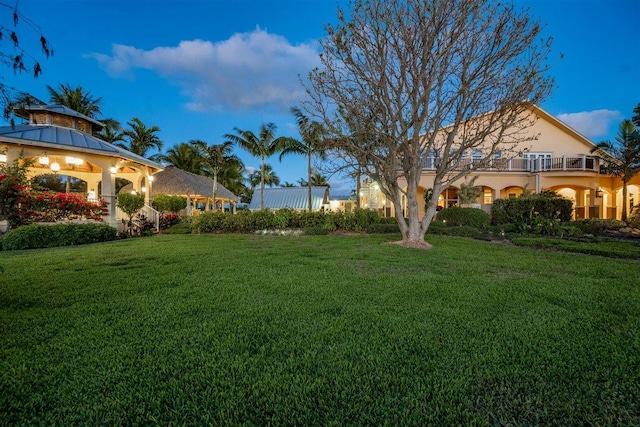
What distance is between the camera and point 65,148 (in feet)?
40.3

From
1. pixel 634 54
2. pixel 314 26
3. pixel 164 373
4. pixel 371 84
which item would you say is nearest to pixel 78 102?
pixel 314 26

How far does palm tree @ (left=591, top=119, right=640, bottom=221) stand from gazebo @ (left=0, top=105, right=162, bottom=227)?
2923cm

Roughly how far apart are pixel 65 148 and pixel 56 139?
35.9 inches

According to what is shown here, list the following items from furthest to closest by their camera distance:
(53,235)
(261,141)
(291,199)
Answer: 1. (291,199)
2. (261,141)
3. (53,235)

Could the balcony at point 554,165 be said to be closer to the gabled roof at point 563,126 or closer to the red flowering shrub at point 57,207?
the gabled roof at point 563,126

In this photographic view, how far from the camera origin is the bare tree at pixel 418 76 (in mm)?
8570

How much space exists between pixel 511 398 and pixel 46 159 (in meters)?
16.7

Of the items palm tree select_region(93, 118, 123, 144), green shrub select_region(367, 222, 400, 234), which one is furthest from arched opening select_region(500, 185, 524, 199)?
palm tree select_region(93, 118, 123, 144)

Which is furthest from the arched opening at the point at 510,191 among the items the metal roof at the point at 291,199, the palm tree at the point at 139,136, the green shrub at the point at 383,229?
the palm tree at the point at 139,136

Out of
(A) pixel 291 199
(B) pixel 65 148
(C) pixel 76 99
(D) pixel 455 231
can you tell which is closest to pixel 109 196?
(B) pixel 65 148

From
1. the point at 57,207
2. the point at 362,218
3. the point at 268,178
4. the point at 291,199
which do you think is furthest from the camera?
the point at 268,178

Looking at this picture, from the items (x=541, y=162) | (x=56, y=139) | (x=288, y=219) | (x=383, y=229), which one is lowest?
(x=383, y=229)

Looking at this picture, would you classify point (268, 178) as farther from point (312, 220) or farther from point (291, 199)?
point (312, 220)

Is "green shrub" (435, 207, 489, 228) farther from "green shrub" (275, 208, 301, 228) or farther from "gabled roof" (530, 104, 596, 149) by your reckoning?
"gabled roof" (530, 104, 596, 149)
